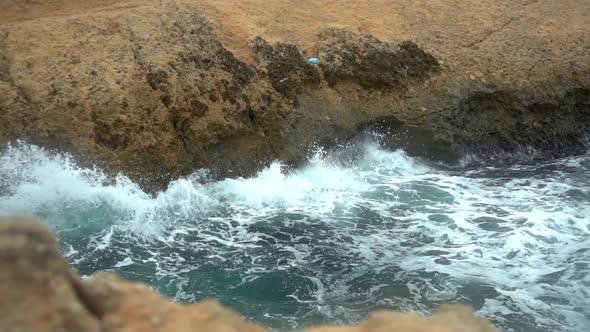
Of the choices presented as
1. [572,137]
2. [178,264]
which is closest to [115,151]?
[178,264]

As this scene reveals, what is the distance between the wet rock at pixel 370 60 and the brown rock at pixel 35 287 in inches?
304

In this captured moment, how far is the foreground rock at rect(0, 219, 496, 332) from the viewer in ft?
6.14

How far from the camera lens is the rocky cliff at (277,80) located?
309 inches

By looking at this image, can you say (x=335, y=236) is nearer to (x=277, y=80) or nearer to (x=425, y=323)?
(x=277, y=80)

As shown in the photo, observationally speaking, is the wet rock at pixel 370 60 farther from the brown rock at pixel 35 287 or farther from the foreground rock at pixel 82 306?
the brown rock at pixel 35 287

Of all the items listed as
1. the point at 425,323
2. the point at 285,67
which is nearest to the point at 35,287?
the point at 425,323

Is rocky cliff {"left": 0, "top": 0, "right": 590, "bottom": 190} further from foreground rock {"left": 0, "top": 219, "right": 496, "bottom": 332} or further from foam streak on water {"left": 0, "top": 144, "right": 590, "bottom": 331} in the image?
foreground rock {"left": 0, "top": 219, "right": 496, "bottom": 332}

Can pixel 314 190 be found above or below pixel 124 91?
below

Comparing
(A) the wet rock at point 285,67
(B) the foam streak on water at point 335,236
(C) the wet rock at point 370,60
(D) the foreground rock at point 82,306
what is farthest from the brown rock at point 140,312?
(C) the wet rock at point 370,60

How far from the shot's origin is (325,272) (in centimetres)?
645

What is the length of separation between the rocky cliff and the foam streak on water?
1.43ft

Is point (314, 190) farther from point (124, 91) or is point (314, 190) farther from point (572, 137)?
point (572, 137)

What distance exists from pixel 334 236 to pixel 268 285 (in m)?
1.37

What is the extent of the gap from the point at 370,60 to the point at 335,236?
11.6 feet
